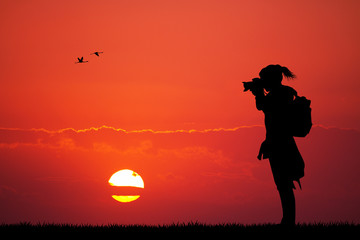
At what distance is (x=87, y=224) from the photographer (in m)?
10.4

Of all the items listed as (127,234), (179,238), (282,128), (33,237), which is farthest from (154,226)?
(282,128)

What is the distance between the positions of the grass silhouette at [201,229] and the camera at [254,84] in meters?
2.52

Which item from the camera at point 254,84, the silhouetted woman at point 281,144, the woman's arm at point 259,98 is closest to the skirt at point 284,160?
the silhouetted woman at point 281,144

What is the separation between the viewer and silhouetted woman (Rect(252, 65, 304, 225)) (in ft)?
27.9

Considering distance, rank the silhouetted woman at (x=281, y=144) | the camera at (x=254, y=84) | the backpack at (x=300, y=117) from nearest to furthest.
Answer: the backpack at (x=300, y=117) < the silhouetted woman at (x=281, y=144) < the camera at (x=254, y=84)

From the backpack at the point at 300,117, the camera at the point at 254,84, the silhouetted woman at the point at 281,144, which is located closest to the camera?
the backpack at the point at 300,117

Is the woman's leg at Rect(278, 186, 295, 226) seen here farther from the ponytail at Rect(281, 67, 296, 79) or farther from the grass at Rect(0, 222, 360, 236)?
the ponytail at Rect(281, 67, 296, 79)

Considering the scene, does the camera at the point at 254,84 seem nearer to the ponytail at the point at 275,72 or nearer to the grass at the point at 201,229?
the ponytail at the point at 275,72

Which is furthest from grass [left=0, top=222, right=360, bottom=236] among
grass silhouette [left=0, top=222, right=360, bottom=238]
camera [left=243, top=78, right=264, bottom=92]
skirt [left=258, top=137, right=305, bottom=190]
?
camera [left=243, top=78, right=264, bottom=92]

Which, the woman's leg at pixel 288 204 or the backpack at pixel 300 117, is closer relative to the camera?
the backpack at pixel 300 117

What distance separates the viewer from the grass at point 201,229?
846 centimetres

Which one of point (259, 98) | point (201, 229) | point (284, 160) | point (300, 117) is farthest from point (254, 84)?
point (201, 229)

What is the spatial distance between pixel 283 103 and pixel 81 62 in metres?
7.35

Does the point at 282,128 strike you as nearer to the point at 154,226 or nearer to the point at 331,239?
the point at 331,239
